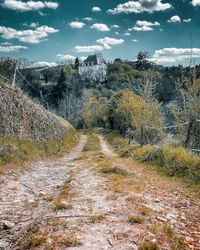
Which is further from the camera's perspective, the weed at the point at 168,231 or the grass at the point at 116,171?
the grass at the point at 116,171

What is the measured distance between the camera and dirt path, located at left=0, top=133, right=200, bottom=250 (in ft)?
10.6

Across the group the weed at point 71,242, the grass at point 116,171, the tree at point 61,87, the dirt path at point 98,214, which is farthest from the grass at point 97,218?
the tree at point 61,87

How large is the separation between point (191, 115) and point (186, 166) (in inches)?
134

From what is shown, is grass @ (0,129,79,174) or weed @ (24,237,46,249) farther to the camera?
grass @ (0,129,79,174)

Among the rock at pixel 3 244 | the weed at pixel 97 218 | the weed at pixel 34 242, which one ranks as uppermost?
the weed at pixel 34 242

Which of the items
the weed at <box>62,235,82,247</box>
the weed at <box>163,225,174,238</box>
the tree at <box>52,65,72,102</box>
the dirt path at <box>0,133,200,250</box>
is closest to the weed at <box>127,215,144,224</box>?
the dirt path at <box>0,133,200,250</box>

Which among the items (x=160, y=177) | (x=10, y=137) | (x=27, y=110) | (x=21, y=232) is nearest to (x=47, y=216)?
(x=21, y=232)

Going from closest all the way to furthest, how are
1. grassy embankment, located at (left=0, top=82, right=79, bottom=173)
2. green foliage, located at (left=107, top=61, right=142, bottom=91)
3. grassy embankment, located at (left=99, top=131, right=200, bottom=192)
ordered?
grassy embankment, located at (left=99, top=131, right=200, bottom=192)
grassy embankment, located at (left=0, top=82, right=79, bottom=173)
green foliage, located at (left=107, top=61, right=142, bottom=91)

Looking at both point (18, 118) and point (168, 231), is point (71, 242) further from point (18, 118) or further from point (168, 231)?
point (18, 118)

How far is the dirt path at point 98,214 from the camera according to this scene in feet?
10.6

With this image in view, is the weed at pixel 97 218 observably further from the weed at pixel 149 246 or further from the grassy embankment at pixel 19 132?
the grassy embankment at pixel 19 132

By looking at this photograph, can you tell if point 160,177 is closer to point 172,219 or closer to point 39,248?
point 172,219

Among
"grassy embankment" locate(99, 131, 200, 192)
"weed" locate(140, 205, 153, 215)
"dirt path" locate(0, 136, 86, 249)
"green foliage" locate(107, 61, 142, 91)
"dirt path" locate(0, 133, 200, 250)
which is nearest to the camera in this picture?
"dirt path" locate(0, 133, 200, 250)

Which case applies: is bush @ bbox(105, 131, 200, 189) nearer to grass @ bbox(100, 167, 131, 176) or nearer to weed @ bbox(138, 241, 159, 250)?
grass @ bbox(100, 167, 131, 176)
